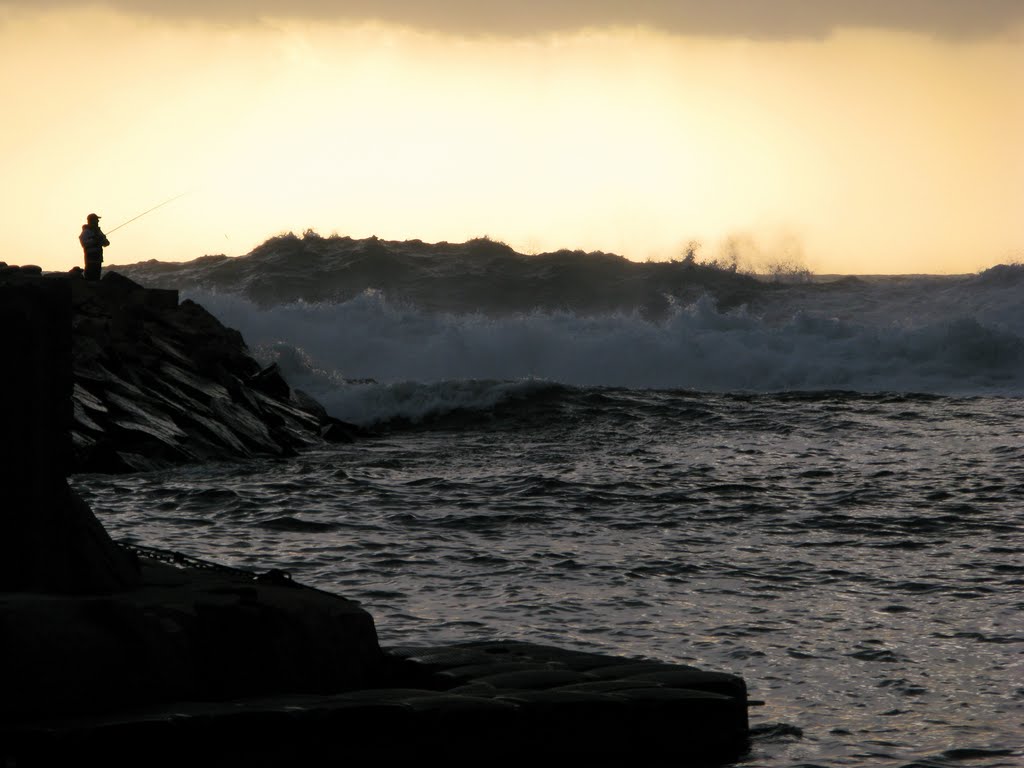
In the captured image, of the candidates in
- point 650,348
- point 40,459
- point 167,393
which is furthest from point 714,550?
point 650,348

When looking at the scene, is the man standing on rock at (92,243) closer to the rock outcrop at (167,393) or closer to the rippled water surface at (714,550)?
the rock outcrop at (167,393)

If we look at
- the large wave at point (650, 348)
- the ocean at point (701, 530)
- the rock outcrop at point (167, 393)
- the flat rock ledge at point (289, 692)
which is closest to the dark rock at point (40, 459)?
the flat rock ledge at point (289, 692)

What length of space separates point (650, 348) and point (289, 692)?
28.7 meters

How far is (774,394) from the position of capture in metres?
28.6

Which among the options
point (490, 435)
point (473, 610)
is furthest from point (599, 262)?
point (473, 610)

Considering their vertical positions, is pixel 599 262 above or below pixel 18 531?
above

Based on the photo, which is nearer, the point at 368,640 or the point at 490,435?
the point at 368,640

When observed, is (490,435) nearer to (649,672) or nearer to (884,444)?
(884,444)

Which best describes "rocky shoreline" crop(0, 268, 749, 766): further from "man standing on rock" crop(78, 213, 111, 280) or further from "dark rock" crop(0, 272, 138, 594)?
"man standing on rock" crop(78, 213, 111, 280)

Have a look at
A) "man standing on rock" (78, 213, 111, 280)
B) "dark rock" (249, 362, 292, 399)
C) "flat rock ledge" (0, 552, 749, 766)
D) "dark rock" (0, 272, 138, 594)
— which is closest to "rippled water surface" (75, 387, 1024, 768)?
"flat rock ledge" (0, 552, 749, 766)

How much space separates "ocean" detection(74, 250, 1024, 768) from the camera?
7.75 meters

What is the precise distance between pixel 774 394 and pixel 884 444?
9116mm

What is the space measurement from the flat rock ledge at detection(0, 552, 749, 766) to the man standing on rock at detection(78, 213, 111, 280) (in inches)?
596

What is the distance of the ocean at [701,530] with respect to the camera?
7754 mm
